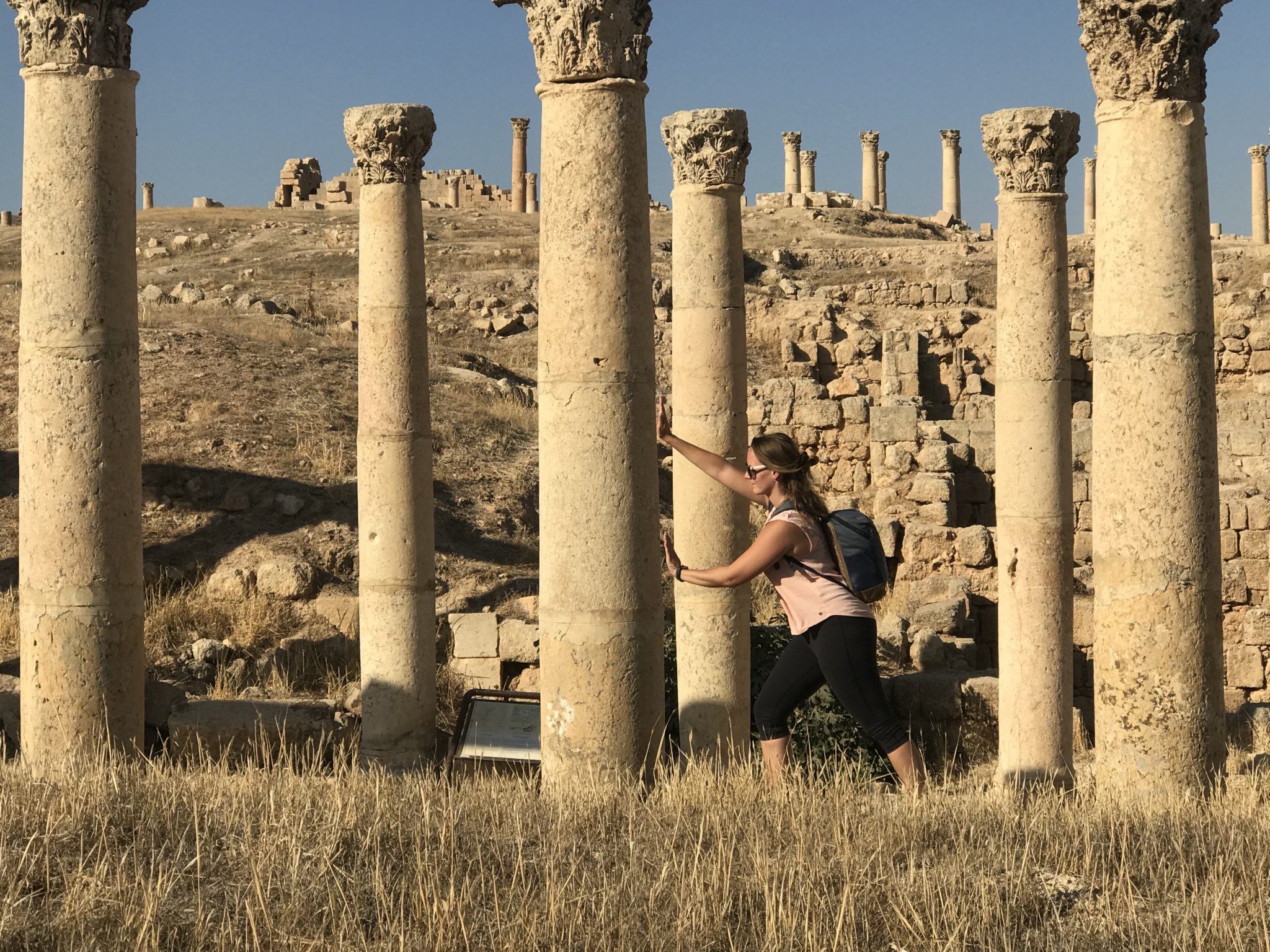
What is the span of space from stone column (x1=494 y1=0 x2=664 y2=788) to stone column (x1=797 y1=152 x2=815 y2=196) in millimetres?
58710

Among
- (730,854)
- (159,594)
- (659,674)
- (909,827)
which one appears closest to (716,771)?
(659,674)

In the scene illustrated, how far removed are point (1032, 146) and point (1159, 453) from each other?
4.26 metres

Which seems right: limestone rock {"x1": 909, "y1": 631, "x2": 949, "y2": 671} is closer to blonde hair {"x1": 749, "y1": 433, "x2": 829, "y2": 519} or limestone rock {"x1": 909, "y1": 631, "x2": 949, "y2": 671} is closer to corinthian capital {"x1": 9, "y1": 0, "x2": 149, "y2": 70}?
blonde hair {"x1": 749, "y1": 433, "x2": 829, "y2": 519}

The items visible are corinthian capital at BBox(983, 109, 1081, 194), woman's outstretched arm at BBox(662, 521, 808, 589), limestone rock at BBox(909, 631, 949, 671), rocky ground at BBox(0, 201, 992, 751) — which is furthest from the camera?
rocky ground at BBox(0, 201, 992, 751)

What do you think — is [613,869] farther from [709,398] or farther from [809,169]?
[809,169]

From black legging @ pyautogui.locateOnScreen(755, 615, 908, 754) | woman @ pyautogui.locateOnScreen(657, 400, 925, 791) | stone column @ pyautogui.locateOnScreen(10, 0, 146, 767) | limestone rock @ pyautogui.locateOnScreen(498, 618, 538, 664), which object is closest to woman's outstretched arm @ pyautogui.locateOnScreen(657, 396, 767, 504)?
woman @ pyautogui.locateOnScreen(657, 400, 925, 791)

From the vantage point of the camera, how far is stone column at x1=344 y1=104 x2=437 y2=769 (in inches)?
486

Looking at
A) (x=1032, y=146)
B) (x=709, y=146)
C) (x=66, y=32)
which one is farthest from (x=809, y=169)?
(x=66, y=32)

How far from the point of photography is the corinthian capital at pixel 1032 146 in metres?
11.0

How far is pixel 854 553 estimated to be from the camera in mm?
7926

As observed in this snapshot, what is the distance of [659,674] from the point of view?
7797 mm

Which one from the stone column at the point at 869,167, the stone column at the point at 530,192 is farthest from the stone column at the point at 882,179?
the stone column at the point at 530,192

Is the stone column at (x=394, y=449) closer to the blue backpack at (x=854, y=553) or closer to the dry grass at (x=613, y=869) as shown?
the dry grass at (x=613, y=869)

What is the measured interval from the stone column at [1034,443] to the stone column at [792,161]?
5080 centimetres
